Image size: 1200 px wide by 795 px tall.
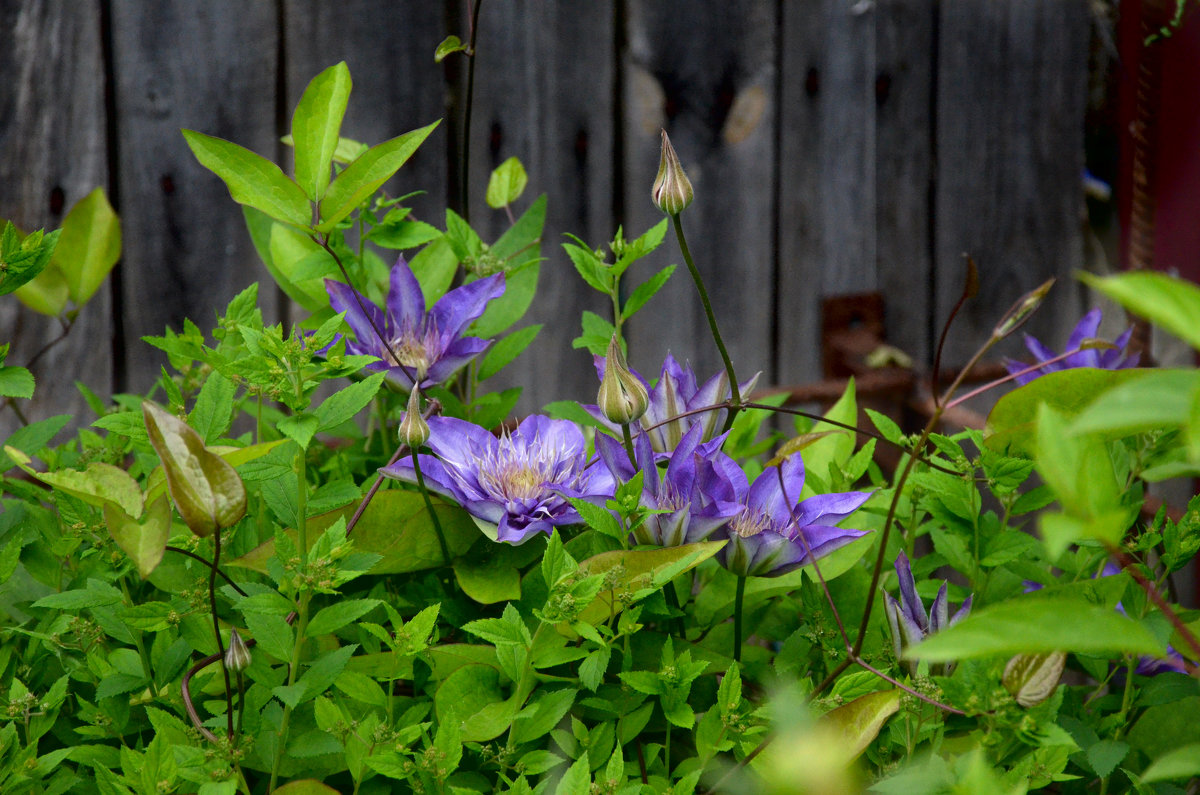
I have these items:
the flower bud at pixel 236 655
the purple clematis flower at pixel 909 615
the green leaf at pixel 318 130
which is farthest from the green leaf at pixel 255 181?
the purple clematis flower at pixel 909 615

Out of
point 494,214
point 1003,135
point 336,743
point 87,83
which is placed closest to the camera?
point 336,743

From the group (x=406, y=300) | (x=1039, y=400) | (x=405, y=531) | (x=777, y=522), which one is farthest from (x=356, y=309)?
(x=1039, y=400)

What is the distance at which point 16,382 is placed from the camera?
51 centimetres

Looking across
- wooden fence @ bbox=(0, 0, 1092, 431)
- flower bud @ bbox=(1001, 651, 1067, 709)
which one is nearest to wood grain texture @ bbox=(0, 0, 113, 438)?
wooden fence @ bbox=(0, 0, 1092, 431)

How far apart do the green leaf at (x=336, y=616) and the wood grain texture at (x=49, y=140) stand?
1274 millimetres

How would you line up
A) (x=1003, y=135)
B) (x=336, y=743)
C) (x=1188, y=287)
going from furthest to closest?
(x=1003, y=135) < (x=336, y=743) < (x=1188, y=287)

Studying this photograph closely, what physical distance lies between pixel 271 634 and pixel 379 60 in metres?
1.33

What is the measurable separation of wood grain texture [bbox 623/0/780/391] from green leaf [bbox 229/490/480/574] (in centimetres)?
118

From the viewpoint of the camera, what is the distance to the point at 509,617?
457 millimetres

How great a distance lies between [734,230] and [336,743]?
1428mm

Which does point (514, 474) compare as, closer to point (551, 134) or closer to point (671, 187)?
point (671, 187)

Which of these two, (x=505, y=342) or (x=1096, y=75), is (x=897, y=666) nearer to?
(x=505, y=342)

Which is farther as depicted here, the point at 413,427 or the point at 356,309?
the point at 356,309

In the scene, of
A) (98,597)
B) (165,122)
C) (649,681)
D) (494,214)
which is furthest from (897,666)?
(165,122)
